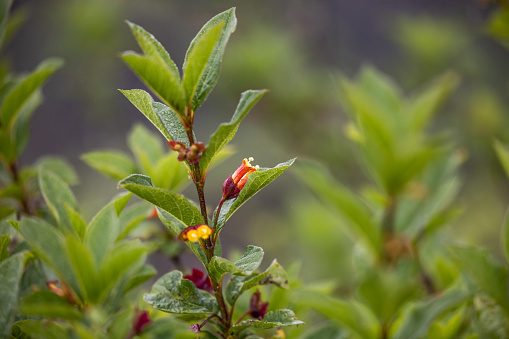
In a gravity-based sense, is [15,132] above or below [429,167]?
above

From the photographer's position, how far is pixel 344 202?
3.00 ft

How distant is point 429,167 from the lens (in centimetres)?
114

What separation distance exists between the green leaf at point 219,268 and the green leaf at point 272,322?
2.6 inches

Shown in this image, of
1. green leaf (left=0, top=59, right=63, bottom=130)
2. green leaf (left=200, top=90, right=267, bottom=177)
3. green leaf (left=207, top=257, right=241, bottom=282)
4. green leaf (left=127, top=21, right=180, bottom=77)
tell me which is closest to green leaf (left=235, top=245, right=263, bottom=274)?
green leaf (left=207, top=257, right=241, bottom=282)

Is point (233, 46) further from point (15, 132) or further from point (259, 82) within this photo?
point (15, 132)

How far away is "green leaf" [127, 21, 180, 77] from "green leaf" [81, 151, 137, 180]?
0.94 feet

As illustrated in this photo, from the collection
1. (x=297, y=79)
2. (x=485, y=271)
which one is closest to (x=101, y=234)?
(x=485, y=271)

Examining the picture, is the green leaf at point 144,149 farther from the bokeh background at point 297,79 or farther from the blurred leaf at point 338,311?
the bokeh background at point 297,79

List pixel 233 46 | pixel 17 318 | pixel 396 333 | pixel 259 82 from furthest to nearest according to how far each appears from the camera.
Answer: pixel 233 46, pixel 259 82, pixel 396 333, pixel 17 318

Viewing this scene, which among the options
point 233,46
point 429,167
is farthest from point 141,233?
point 233,46

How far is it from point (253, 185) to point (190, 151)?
0.09 metres

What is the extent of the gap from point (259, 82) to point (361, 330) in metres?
1.56

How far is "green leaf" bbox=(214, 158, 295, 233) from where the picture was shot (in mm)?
565

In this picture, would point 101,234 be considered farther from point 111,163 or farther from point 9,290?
point 111,163
